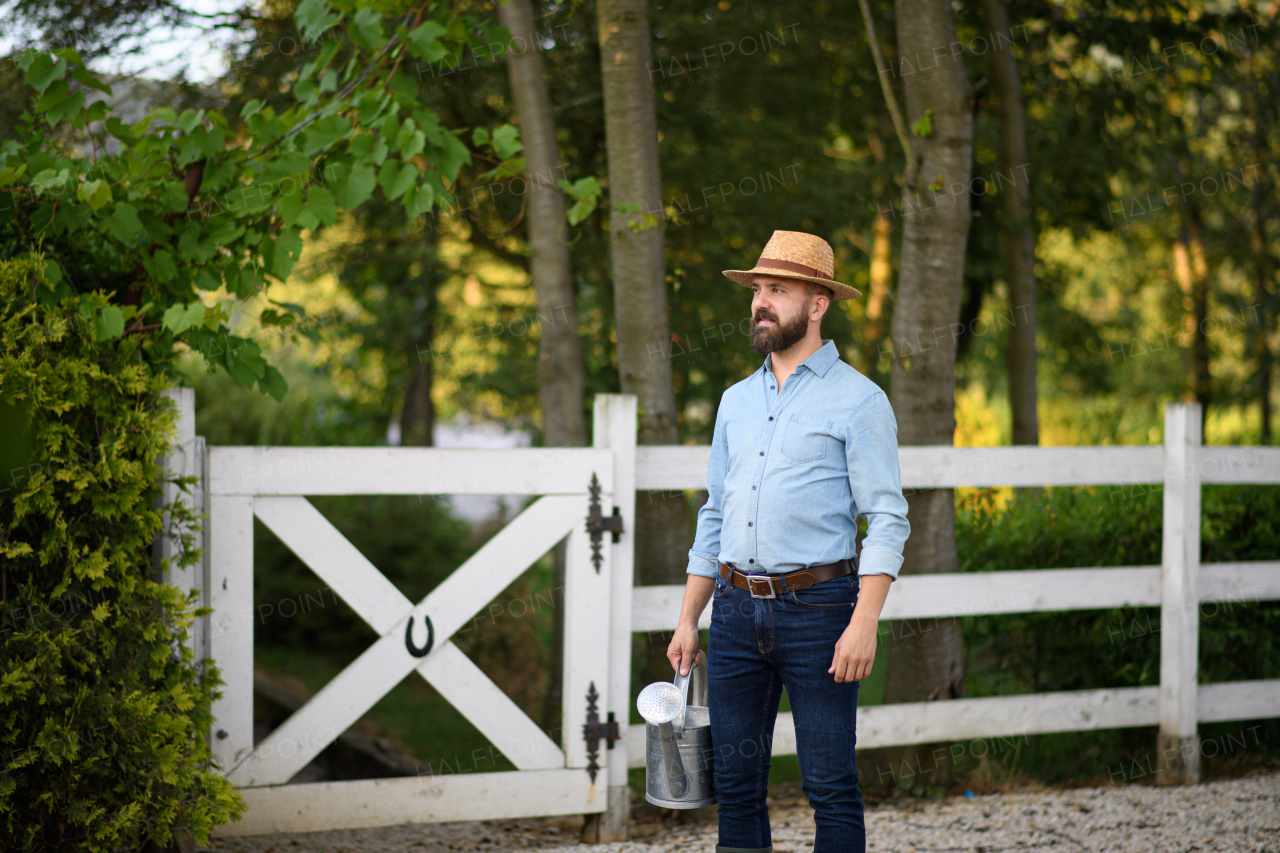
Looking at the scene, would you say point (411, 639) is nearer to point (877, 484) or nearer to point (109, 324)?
point (109, 324)

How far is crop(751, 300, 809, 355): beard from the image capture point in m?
2.87

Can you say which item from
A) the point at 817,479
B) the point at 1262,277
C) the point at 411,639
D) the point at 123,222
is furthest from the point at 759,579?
the point at 1262,277

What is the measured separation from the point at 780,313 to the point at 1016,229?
16.0 ft

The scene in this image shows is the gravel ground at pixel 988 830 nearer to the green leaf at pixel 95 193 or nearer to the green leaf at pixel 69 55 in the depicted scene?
the green leaf at pixel 95 193

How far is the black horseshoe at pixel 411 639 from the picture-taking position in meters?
3.63

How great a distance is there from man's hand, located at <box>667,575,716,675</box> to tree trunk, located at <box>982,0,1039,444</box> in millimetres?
5050

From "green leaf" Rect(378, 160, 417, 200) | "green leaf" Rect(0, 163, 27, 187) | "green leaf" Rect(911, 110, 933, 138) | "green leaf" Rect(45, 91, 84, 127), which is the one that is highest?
"green leaf" Rect(911, 110, 933, 138)

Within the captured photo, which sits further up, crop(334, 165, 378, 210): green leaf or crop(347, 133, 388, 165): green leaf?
crop(347, 133, 388, 165): green leaf

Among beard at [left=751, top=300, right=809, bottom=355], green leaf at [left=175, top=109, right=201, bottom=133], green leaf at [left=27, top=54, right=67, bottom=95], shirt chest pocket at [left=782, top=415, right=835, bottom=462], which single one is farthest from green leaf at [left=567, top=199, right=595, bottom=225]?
green leaf at [left=27, top=54, right=67, bottom=95]

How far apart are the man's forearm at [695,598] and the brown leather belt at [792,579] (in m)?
0.24

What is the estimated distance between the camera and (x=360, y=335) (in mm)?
9500

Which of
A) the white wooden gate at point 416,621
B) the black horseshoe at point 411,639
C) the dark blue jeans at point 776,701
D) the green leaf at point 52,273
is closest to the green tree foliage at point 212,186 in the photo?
the green leaf at point 52,273

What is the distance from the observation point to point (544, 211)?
17.3 ft

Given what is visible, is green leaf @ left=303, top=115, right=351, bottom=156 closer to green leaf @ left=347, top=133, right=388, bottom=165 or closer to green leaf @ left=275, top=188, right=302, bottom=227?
green leaf @ left=347, top=133, right=388, bottom=165
